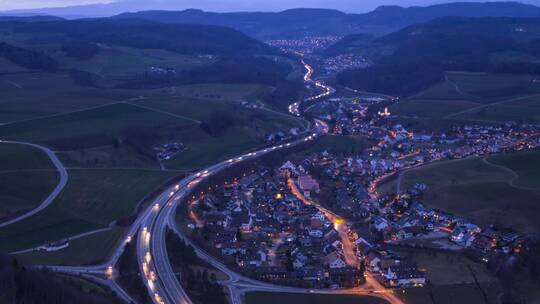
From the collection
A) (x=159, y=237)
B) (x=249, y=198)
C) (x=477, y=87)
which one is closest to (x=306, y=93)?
(x=477, y=87)

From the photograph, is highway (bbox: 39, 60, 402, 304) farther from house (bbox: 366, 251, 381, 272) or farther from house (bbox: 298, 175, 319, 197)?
house (bbox: 298, 175, 319, 197)

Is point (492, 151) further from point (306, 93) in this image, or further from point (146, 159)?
point (306, 93)

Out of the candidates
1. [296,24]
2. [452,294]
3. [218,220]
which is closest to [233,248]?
[218,220]

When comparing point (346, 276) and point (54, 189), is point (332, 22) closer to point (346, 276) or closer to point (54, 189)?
point (54, 189)

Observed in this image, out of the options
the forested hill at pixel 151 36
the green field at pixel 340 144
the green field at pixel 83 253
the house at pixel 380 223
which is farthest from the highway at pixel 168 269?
the forested hill at pixel 151 36

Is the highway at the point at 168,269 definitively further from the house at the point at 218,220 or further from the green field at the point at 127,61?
the green field at the point at 127,61
